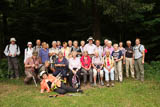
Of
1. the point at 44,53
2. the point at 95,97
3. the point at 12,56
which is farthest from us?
the point at 12,56

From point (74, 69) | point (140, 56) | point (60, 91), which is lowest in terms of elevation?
point (60, 91)

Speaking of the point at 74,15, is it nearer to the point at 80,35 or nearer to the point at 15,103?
the point at 80,35

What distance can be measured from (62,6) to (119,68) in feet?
30.2

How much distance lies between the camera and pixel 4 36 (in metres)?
14.6

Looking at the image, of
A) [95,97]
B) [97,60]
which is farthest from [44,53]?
[95,97]

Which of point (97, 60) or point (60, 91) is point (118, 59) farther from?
point (60, 91)

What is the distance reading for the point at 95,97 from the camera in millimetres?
5645

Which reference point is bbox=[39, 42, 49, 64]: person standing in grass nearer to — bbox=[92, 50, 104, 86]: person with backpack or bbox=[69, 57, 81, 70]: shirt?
bbox=[69, 57, 81, 70]: shirt

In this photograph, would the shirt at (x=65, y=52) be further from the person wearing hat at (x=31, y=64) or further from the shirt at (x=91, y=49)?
the person wearing hat at (x=31, y=64)

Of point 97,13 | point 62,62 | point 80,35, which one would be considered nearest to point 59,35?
point 80,35

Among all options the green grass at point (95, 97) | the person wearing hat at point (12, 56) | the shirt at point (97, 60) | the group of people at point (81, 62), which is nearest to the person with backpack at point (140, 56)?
the group of people at point (81, 62)

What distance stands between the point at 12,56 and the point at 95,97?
213 inches

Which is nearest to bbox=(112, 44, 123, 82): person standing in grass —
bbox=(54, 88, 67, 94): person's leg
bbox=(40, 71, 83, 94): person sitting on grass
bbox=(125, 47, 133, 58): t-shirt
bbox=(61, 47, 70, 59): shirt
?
bbox=(125, 47, 133, 58): t-shirt

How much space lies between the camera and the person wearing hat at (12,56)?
27.8ft
